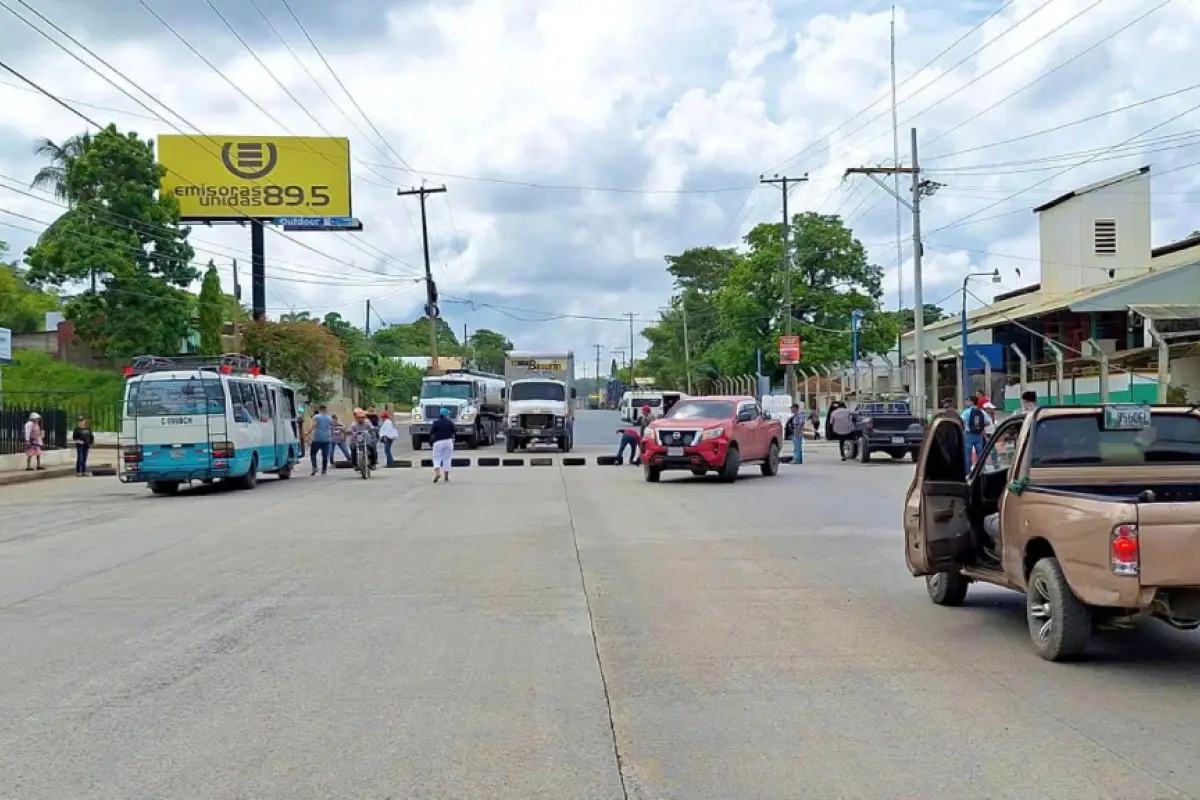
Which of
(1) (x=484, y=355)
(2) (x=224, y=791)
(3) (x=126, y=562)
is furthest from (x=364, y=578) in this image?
(1) (x=484, y=355)

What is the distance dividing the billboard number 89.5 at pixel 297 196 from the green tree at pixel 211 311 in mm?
4134

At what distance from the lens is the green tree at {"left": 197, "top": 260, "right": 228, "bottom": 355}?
5509cm

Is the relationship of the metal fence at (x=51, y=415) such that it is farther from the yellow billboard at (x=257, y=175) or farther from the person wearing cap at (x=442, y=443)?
the yellow billboard at (x=257, y=175)

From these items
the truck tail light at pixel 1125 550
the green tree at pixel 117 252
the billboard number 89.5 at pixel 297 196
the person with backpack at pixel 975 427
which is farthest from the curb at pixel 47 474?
the truck tail light at pixel 1125 550

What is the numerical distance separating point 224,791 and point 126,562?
9.24 metres

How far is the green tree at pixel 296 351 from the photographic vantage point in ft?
192

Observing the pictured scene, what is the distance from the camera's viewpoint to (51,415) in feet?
123

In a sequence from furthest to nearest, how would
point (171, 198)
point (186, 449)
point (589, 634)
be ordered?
point (171, 198) < point (186, 449) < point (589, 634)

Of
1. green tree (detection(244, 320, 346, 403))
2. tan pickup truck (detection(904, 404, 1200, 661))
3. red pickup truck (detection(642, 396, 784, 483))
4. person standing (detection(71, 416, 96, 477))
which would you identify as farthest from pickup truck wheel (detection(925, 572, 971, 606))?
green tree (detection(244, 320, 346, 403))

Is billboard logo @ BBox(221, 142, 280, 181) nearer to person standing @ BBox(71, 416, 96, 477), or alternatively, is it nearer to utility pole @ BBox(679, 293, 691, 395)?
person standing @ BBox(71, 416, 96, 477)

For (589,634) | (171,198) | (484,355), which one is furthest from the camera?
(484,355)

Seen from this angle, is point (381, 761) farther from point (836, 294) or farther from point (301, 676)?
point (836, 294)

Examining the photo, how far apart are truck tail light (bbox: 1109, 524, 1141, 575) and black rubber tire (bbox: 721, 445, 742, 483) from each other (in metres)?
18.2

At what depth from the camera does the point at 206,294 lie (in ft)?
181
